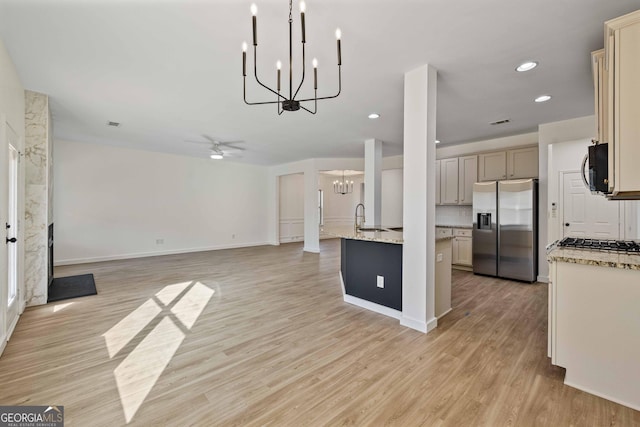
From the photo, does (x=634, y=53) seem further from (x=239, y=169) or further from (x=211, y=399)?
(x=239, y=169)

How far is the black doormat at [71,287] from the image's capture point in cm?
399

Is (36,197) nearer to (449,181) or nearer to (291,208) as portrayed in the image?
(449,181)

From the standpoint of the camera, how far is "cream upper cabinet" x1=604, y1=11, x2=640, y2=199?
1725 millimetres

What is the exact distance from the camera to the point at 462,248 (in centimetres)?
557

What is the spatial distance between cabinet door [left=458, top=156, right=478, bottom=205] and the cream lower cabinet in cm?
65

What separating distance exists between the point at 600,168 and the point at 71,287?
21.2 ft

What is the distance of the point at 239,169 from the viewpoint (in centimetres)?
897

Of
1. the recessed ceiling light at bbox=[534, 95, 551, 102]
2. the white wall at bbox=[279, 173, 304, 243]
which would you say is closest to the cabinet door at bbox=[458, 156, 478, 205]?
the recessed ceiling light at bbox=[534, 95, 551, 102]

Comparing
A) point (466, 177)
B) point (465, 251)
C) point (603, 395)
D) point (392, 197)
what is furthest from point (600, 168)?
point (392, 197)

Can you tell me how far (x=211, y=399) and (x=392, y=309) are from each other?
2.10 meters

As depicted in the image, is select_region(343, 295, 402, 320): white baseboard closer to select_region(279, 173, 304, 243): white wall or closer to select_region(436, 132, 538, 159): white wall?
select_region(436, 132, 538, 159): white wall

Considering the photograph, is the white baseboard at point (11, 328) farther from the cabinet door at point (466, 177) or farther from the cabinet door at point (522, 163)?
the cabinet door at point (522, 163)

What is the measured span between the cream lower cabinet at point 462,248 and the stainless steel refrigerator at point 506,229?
0.18 metres

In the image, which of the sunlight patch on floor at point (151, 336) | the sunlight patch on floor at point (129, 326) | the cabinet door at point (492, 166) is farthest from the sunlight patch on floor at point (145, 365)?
the cabinet door at point (492, 166)
